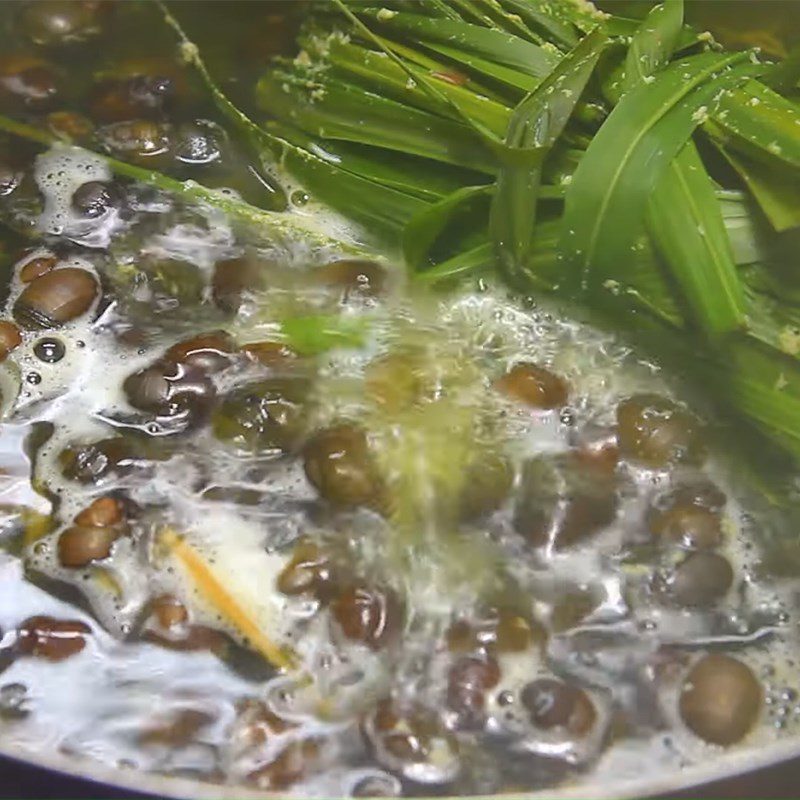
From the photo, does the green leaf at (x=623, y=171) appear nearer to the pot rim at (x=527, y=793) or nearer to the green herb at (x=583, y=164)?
the green herb at (x=583, y=164)

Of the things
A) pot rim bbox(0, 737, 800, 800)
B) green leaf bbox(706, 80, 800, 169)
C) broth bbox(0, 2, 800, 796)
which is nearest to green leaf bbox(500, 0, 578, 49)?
green leaf bbox(706, 80, 800, 169)

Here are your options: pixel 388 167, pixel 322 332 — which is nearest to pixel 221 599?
pixel 322 332

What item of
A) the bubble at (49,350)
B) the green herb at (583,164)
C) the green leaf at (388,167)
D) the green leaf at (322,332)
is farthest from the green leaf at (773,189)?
the bubble at (49,350)

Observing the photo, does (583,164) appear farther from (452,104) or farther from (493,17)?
(493,17)

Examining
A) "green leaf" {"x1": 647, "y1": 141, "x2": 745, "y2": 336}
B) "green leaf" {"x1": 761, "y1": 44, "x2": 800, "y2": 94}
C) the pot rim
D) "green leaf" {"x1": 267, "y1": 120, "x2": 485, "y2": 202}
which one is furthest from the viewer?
"green leaf" {"x1": 267, "y1": 120, "x2": 485, "y2": 202}

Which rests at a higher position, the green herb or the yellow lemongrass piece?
the green herb

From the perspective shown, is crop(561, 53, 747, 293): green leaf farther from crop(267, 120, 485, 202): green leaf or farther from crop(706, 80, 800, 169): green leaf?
crop(267, 120, 485, 202): green leaf
